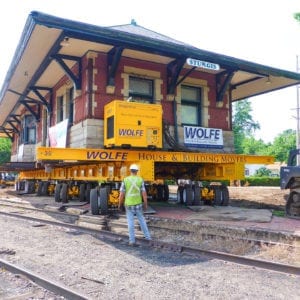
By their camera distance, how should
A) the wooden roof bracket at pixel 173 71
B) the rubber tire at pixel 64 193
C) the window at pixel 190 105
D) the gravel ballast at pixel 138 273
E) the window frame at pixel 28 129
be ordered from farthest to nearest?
the window frame at pixel 28 129 → the rubber tire at pixel 64 193 → the window at pixel 190 105 → the wooden roof bracket at pixel 173 71 → the gravel ballast at pixel 138 273

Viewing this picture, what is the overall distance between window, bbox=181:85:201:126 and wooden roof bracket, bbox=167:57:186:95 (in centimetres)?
Answer: 85

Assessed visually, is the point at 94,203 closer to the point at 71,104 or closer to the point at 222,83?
the point at 71,104

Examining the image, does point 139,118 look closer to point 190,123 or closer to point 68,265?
point 190,123

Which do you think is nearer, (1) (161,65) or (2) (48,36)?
(2) (48,36)

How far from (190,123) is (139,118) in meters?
3.76

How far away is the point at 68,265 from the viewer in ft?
21.3

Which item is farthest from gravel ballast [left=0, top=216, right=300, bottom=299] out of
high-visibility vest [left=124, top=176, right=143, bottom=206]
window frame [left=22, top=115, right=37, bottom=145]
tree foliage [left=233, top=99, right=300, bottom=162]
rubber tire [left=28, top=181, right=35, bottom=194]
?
tree foliage [left=233, top=99, right=300, bottom=162]

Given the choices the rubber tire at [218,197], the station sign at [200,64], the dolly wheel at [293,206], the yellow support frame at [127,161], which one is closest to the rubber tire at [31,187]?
the yellow support frame at [127,161]

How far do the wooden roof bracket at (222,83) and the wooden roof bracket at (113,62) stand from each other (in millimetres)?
4416

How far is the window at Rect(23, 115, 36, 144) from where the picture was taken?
2259 centimetres

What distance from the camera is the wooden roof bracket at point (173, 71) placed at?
532 inches

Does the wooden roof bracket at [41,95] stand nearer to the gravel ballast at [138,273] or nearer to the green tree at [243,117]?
the gravel ballast at [138,273]

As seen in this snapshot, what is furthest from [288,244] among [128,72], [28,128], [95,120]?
[28,128]

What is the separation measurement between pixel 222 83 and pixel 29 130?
1250 centimetres
